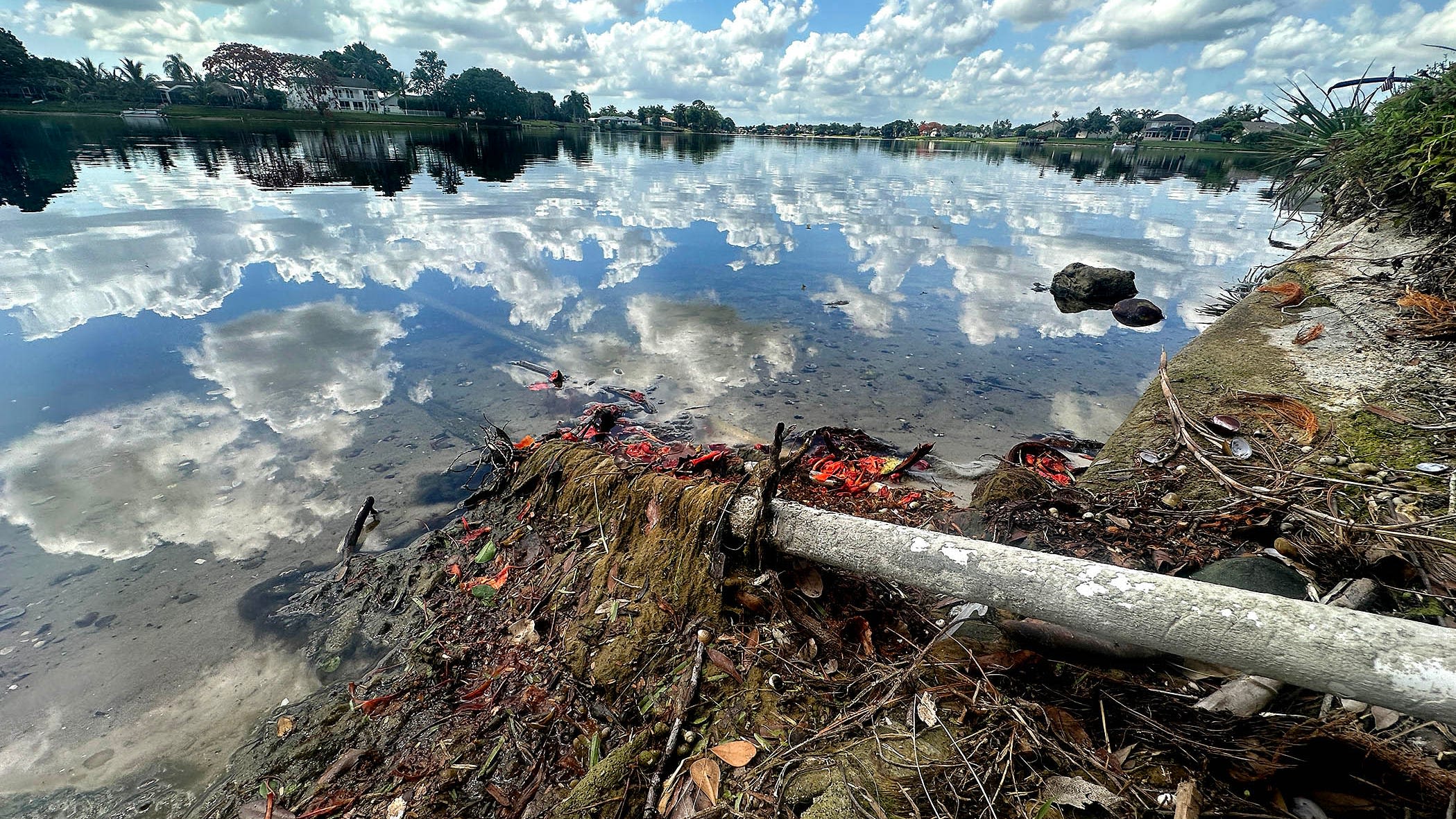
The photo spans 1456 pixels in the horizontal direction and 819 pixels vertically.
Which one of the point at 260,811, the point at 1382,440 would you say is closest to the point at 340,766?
the point at 260,811

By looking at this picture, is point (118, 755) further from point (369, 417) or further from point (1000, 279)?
point (1000, 279)

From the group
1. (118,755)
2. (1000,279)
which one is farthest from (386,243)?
(1000,279)

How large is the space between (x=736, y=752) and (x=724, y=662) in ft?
1.86

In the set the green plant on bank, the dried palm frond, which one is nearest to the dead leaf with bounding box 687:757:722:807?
the dried palm frond

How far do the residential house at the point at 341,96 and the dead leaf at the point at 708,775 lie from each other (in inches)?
5418

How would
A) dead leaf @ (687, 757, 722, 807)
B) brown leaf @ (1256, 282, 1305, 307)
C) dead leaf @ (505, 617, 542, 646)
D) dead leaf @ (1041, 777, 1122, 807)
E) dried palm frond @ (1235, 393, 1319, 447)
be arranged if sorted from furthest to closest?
brown leaf @ (1256, 282, 1305, 307), dried palm frond @ (1235, 393, 1319, 447), dead leaf @ (505, 617, 542, 646), dead leaf @ (687, 757, 722, 807), dead leaf @ (1041, 777, 1122, 807)

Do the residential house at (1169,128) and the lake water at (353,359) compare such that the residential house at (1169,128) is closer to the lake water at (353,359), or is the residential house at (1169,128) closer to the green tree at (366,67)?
the lake water at (353,359)

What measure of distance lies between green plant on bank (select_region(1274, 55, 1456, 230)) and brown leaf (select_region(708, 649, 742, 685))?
375 inches

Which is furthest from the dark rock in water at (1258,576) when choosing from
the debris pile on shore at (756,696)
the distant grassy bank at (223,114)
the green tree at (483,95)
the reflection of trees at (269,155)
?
the green tree at (483,95)

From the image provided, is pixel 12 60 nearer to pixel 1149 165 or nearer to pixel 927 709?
pixel 927 709

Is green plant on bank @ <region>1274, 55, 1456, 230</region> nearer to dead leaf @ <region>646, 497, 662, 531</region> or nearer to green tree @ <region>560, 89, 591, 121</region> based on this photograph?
dead leaf @ <region>646, 497, 662, 531</region>

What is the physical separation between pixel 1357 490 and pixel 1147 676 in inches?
106

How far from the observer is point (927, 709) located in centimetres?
267

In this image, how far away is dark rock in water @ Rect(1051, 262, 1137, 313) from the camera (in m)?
13.5
